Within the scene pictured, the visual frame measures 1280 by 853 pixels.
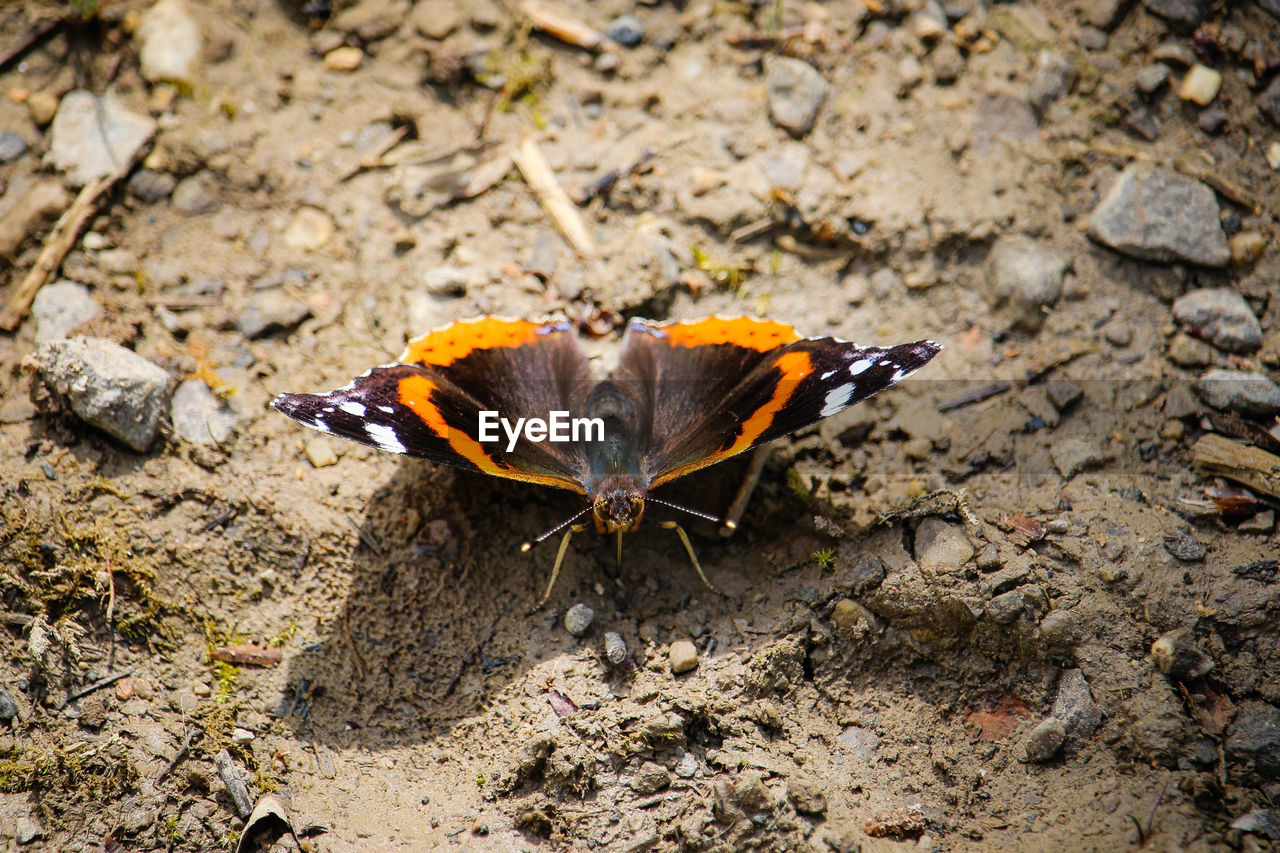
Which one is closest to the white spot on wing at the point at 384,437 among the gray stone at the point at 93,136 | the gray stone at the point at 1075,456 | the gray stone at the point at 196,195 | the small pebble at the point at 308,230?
the small pebble at the point at 308,230

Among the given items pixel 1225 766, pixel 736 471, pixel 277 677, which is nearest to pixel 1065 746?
pixel 1225 766

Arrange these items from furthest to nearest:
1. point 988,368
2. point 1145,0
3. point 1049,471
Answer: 1. point 1145,0
2. point 988,368
3. point 1049,471

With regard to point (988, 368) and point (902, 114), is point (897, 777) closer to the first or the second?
point (988, 368)

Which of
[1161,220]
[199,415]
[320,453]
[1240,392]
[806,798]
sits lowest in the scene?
[806,798]

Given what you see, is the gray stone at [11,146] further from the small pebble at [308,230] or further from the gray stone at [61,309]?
the small pebble at [308,230]

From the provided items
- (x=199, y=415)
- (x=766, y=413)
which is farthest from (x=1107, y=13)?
(x=199, y=415)

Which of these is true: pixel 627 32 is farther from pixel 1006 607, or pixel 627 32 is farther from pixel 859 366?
pixel 1006 607
